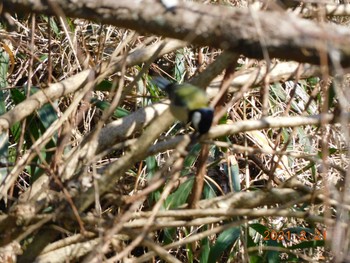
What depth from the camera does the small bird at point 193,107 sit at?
186 cm

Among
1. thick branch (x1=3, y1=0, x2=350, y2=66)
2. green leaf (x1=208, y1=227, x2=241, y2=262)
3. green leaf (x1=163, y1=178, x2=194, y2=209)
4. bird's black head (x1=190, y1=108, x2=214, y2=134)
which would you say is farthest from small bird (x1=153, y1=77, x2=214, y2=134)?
green leaf (x1=208, y1=227, x2=241, y2=262)

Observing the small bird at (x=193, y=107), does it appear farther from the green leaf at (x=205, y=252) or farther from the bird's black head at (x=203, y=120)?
the green leaf at (x=205, y=252)

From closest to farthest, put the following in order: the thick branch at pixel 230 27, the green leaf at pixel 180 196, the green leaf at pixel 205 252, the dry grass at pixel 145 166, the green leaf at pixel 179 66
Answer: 1. the thick branch at pixel 230 27
2. the dry grass at pixel 145 166
3. the green leaf at pixel 180 196
4. the green leaf at pixel 205 252
5. the green leaf at pixel 179 66

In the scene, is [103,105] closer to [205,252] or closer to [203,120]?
[205,252]

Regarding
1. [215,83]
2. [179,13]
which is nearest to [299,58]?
[179,13]

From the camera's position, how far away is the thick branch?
125 centimetres

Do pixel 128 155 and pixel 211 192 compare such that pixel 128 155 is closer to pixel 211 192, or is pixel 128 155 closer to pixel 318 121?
pixel 318 121

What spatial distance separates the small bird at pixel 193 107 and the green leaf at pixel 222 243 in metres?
0.84

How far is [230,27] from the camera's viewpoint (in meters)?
1.31

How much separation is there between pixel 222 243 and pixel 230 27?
60.3 inches

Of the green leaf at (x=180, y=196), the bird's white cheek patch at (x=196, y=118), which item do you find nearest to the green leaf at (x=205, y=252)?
the green leaf at (x=180, y=196)

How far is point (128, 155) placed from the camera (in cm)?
178

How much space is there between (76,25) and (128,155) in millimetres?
1717

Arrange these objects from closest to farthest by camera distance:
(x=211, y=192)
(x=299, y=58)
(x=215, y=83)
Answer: (x=299, y=58)
(x=215, y=83)
(x=211, y=192)
